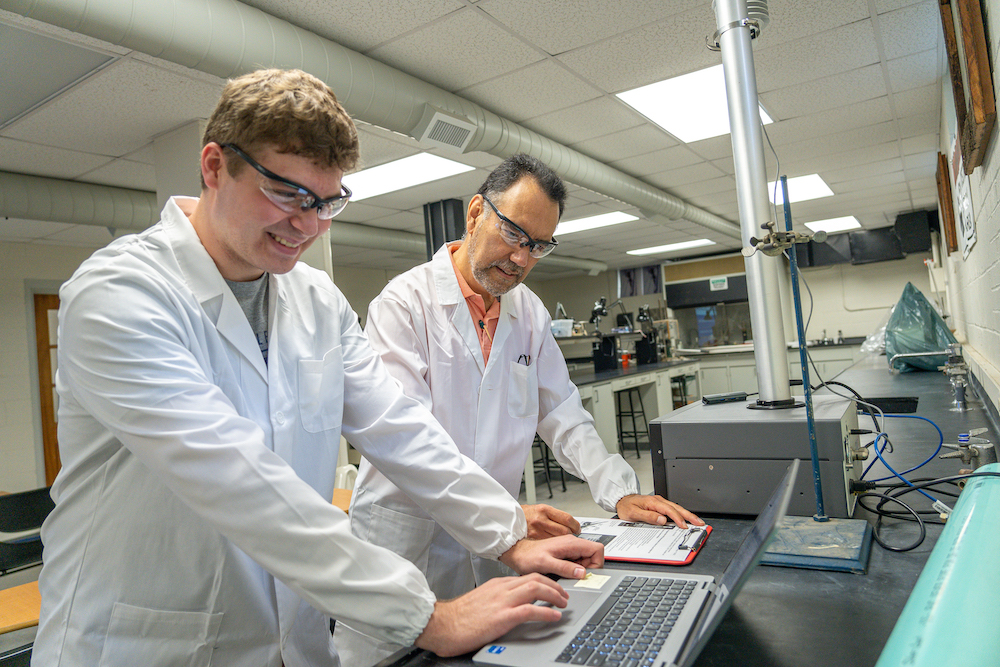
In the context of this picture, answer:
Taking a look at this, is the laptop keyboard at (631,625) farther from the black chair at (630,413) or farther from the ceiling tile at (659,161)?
the black chair at (630,413)

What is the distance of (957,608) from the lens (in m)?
0.47

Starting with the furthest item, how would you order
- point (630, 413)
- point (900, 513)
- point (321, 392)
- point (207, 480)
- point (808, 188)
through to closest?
point (630, 413)
point (808, 188)
point (900, 513)
point (321, 392)
point (207, 480)

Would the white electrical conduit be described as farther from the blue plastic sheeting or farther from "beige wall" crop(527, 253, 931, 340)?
"beige wall" crop(527, 253, 931, 340)

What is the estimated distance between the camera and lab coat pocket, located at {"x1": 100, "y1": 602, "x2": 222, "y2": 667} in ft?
2.71

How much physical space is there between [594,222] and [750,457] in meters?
5.93

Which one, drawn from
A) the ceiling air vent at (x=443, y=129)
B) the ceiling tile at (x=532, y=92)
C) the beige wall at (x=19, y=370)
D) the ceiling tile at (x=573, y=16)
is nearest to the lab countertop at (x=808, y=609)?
the ceiling tile at (x=573, y=16)

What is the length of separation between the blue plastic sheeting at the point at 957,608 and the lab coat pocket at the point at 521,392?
0.97 meters

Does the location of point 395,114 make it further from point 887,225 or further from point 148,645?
point 887,225

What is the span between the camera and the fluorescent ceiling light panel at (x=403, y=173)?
4.45m

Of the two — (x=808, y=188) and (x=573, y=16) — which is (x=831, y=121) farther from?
(x=573, y=16)

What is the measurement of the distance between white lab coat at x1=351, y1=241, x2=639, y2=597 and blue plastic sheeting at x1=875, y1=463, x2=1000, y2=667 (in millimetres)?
775

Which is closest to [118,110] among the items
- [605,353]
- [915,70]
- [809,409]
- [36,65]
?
[36,65]

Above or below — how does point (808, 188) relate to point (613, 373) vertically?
above

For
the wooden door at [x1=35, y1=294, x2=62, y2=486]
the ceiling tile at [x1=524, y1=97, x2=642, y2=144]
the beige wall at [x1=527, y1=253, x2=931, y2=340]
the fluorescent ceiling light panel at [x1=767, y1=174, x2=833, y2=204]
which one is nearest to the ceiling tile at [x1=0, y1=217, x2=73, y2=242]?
the wooden door at [x1=35, y1=294, x2=62, y2=486]
